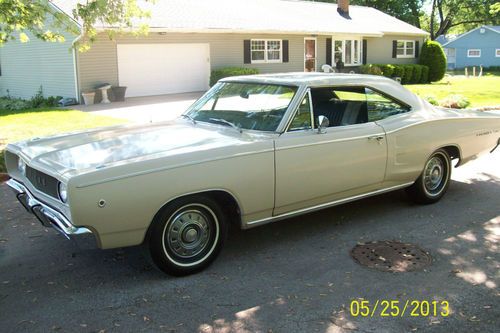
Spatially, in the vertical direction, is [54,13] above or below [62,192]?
above

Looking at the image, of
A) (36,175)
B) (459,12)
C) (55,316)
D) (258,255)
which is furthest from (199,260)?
(459,12)

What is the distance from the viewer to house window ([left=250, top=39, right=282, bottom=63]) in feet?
83.6

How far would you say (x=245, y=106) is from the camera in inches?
203

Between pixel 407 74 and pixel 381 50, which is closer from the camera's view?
pixel 407 74

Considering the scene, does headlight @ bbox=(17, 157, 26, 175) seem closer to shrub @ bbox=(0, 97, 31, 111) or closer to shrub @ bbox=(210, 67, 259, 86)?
shrub @ bbox=(0, 97, 31, 111)

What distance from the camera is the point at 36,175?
4371 millimetres

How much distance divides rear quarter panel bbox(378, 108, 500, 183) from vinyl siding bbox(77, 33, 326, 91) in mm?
15894

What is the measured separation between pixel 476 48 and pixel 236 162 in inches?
2394

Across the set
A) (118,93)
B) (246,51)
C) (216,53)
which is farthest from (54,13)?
(246,51)

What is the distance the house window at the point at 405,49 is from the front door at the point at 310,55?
7808mm

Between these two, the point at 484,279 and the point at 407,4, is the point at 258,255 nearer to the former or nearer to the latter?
the point at 484,279

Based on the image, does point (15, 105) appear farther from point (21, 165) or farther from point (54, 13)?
point (21, 165)

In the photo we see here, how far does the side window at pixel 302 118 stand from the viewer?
480cm

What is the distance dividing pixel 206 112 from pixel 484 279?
301 centimetres
